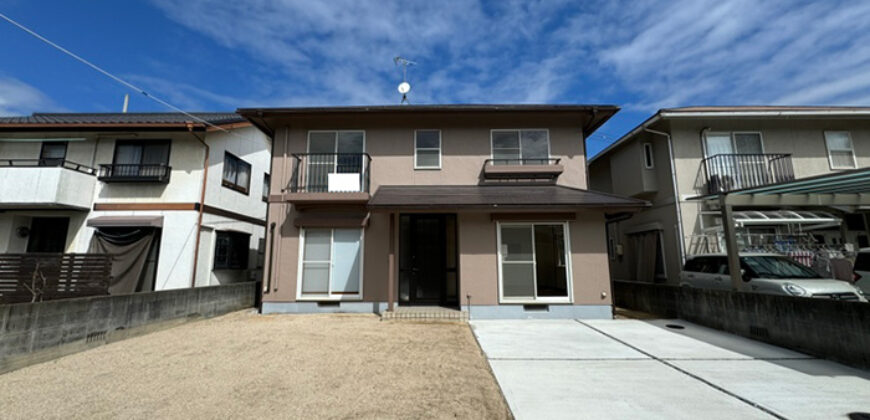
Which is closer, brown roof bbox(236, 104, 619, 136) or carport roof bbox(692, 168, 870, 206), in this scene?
carport roof bbox(692, 168, 870, 206)

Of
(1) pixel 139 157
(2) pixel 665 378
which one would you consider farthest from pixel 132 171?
(2) pixel 665 378

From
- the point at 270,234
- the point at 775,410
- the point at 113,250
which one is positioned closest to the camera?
the point at 775,410

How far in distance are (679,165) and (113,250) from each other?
16013mm

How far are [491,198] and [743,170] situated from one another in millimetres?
7953

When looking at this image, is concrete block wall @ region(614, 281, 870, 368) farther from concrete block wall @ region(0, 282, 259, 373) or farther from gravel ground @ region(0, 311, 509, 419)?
concrete block wall @ region(0, 282, 259, 373)

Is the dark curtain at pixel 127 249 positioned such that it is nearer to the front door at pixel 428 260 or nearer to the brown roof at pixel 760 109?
the front door at pixel 428 260

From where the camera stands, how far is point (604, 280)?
7.79 m

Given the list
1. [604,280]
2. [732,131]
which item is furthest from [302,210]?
[732,131]

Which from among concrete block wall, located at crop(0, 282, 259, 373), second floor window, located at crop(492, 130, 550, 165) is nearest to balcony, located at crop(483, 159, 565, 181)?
second floor window, located at crop(492, 130, 550, 165)

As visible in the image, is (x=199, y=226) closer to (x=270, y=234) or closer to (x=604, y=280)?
(x=270, y=234)

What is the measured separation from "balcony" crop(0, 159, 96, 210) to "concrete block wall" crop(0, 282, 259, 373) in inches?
198

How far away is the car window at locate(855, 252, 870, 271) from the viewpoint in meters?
7.21

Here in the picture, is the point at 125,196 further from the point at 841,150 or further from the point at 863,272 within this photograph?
the point at 841,150

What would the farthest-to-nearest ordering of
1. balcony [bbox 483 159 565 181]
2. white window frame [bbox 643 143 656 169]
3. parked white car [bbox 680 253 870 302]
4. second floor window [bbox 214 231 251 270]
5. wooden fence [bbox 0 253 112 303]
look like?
white window frame [bbox 643 143 656 169], second floor window [bbox 214 231 251 270], balcony [bbox 483 159 565 181], parked white car [bbox 680 253 870 302], wooden fence [bbox 0 253 112 303]
